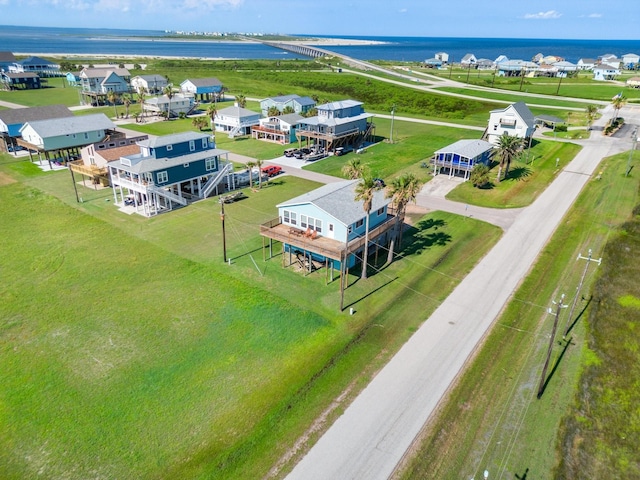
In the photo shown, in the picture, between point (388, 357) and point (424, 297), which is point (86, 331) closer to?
point (388, 357)

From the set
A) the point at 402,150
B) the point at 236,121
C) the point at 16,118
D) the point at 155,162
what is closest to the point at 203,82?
the point at 236,121

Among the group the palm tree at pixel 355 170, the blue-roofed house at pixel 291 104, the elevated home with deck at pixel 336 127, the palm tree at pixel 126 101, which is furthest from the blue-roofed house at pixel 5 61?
the palm tree at pixel 355 170

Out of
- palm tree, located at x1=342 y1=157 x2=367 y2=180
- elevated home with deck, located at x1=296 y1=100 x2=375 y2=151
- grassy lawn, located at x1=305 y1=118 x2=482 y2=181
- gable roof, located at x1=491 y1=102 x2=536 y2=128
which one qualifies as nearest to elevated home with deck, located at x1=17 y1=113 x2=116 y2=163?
elevated home with deck, located at x1=296 y1=100 x2=375 y2=151

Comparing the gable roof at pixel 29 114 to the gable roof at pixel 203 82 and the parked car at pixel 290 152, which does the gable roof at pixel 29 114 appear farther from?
the gable roof at pixel 203 82

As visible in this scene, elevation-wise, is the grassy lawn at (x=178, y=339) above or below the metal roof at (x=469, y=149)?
below

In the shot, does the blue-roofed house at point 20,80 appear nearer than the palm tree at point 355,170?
No

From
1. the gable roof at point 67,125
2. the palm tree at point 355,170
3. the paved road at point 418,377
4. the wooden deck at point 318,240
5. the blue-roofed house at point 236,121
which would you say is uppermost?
the palm tree at point 355,170

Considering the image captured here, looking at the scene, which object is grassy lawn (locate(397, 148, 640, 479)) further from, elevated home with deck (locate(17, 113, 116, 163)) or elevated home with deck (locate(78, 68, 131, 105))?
elevated home with deck (locate(78, 68, 131, 105))
